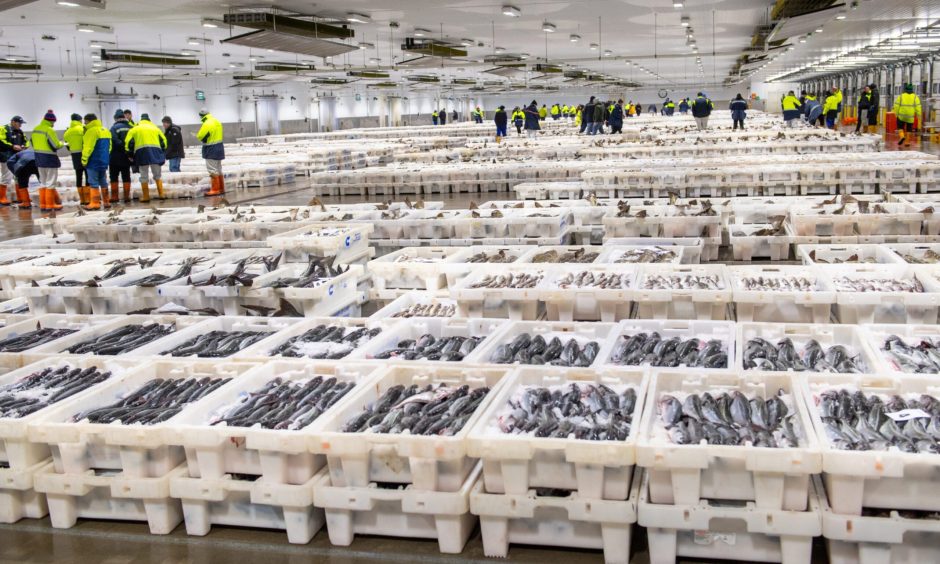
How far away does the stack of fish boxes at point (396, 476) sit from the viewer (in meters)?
3.34

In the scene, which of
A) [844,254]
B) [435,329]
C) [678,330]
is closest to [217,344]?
[435,329]

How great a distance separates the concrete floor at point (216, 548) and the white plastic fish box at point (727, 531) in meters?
0.10

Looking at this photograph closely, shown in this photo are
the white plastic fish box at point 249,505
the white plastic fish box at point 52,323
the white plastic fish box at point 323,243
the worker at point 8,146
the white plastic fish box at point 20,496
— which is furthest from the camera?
the worker at point 8,146

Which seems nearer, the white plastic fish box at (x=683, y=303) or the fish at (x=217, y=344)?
the fish at (x=217, y=344)

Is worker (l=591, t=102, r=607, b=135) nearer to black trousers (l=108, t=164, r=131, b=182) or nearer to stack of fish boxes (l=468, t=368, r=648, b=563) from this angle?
black trousers (l=108, t=164, r=131, b=182)

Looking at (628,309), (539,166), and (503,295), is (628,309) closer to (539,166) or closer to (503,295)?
(503,295)

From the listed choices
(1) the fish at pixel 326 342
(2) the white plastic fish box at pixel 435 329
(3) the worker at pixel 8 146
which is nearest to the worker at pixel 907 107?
(3) the worker at pixel 8 146

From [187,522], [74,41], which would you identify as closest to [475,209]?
[187,522]

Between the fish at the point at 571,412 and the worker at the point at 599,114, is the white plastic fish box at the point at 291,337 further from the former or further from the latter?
the worker at the point at 599,114

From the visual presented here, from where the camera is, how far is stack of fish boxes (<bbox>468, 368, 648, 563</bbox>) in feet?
10.6

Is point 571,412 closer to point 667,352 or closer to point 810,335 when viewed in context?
point 667,352

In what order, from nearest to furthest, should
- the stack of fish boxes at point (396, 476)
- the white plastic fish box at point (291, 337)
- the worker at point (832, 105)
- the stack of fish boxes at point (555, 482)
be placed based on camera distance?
the stack of fish boxes at point (555, 482) < the stack of fish boxes at point (396, 476) < the white plastic fish box at point (291, 337) < the worker at point (832, 105)

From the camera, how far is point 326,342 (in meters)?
4.90

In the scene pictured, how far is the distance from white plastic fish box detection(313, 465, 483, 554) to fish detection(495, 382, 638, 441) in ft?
0.96
